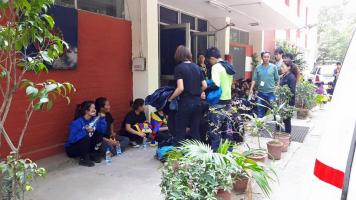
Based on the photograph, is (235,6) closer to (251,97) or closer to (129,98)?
(251,97)

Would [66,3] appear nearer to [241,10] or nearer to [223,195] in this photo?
[223,195]

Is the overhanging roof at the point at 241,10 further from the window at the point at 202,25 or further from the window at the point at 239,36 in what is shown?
the window at the point at 239,36

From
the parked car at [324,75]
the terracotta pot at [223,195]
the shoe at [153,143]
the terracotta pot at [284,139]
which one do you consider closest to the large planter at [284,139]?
the terracotta pot at [284,139]

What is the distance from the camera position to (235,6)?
30.0ft

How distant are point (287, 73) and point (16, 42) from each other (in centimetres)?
527

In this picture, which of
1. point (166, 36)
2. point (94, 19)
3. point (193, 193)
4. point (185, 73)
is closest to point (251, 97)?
point (166, 36)

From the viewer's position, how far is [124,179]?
14.6 ft

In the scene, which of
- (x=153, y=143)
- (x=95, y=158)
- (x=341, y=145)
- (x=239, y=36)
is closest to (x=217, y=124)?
(x=153, y=143)

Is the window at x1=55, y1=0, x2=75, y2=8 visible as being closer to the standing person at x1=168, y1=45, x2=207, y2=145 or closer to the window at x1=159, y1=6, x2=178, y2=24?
the standing person at x1=168, y1=45, x2=207, y2=145

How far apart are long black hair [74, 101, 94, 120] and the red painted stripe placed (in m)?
3.97

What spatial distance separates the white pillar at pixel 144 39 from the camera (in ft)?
20.9

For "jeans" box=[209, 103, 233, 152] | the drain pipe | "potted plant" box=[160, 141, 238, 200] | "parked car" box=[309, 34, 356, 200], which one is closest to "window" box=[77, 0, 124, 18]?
"jeans" box=[209, 103, 233, 152]

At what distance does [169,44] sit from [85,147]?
3.82 meters

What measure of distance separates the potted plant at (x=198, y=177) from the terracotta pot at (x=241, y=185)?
0.36 metres
